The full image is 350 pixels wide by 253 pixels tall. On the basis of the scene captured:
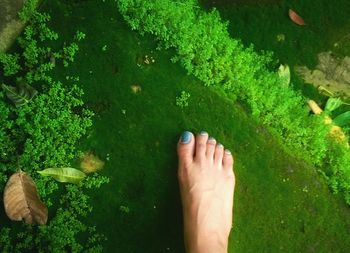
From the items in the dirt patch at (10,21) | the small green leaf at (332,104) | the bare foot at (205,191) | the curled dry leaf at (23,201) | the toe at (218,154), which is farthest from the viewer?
the small green leaf at (332,104)

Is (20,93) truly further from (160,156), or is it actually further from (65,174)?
(160,156)

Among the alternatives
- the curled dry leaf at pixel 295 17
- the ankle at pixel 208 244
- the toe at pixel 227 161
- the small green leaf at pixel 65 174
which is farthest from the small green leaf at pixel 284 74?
the small green leaf at pixel 65 174

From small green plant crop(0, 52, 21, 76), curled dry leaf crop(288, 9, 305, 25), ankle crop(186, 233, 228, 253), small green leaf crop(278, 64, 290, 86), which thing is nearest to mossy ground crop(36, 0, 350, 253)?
ankle crop(186, 233, 228, 253)

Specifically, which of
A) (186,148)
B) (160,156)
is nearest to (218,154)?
(186,148)

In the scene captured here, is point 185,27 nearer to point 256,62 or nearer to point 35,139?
point 256,62

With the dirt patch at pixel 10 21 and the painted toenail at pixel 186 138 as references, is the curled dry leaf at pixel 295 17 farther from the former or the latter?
the dirt patch at pixel 10 21
